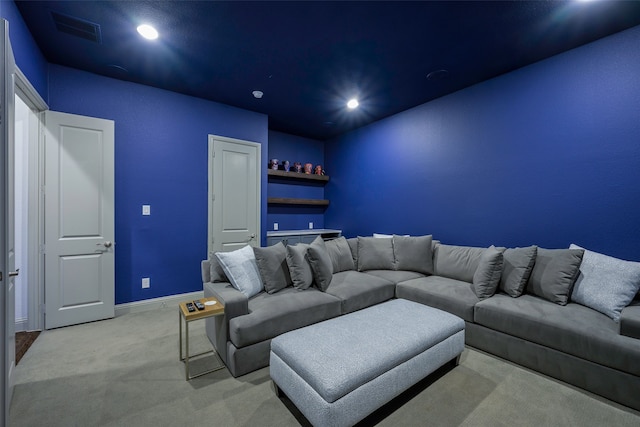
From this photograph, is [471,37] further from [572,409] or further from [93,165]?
[93,165]

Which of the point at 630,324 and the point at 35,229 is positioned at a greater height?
the point at 35,229

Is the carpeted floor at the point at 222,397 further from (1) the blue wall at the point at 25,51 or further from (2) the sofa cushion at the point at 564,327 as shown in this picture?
(1) the blue wall at the point at 25,51

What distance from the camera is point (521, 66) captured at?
2.90 meters

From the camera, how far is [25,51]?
7.45 feet

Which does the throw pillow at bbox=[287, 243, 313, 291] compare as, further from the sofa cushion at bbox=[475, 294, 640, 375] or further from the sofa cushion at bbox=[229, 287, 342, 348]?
the sofa cushion at bbox=[475, 294, 640, 375]

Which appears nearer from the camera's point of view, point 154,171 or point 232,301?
point 232,301

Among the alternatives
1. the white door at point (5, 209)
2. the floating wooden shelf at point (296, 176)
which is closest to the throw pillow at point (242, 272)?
the white door at point (5, 209)

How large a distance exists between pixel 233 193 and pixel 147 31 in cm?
217

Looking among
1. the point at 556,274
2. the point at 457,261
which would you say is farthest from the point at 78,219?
the point at 556,274

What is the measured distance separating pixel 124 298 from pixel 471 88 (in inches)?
202

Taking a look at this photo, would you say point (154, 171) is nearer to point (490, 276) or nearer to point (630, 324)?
point (490, 276)

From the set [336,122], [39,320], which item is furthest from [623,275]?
[39,320]

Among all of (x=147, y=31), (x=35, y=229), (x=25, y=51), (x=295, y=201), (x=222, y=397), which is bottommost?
(x=222, y=397)

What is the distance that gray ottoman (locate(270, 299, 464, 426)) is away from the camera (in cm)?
138
